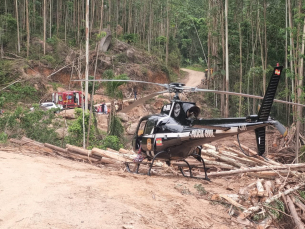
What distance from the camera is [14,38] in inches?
1454

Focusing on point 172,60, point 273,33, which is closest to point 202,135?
point 273,33

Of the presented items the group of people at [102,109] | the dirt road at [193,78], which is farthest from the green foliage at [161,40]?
the group of people at [102,109]

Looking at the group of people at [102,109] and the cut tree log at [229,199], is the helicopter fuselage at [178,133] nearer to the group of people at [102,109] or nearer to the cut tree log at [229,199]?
the cut tree log at [229,199]

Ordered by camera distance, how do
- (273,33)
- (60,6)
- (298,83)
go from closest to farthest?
(298,83) < (273,33) < (60,6)

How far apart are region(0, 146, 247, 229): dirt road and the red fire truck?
23306mm

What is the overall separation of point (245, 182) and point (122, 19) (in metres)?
44.5

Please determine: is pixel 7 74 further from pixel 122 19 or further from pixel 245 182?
pixel 245 182

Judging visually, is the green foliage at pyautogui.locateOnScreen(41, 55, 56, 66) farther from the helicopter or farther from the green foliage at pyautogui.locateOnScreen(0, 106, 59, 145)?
the helicopter

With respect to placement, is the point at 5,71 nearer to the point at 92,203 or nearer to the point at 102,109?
the point at 102,109

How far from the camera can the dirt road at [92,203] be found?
16.0 feet

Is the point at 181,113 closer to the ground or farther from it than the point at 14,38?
closer to the ground

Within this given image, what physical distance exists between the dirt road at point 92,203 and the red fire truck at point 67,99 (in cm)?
2331

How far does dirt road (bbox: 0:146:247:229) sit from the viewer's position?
16.0 ft

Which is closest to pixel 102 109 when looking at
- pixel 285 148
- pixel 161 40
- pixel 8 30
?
pixel 8 30
